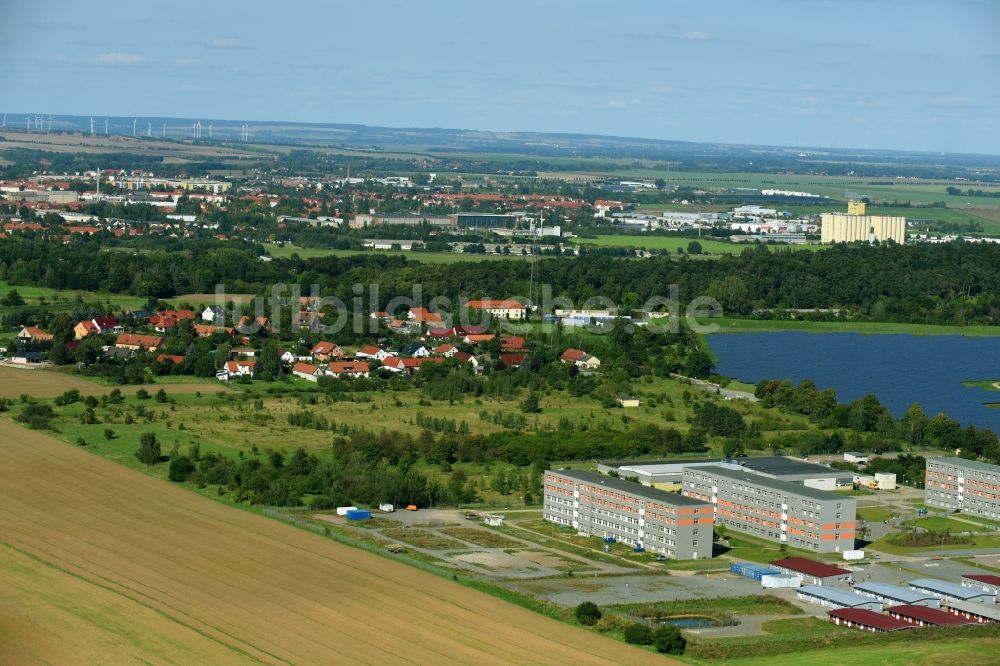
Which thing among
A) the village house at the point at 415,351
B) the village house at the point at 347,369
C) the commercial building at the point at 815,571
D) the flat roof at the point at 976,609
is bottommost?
the commercial building at the point at 815,571

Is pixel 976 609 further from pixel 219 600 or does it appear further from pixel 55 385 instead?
pixel 55 385

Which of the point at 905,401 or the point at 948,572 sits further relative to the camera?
the point at 905,401

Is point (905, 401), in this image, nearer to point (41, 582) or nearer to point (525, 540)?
point (525, 540)

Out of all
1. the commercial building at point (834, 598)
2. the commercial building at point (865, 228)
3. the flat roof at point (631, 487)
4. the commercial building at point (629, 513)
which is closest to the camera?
the commercial building at point (834, 598)

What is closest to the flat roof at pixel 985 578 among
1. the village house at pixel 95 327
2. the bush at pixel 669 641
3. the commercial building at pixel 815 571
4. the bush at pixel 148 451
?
the commercial building at pixel 815 571

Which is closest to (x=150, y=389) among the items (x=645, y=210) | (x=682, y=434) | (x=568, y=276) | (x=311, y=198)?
(x=682, y=434)

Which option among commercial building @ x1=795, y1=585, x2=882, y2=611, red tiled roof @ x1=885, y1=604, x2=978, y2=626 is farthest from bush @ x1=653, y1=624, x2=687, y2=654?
red tiled roof @ x1=885, y1=604, x2=978, y2=626

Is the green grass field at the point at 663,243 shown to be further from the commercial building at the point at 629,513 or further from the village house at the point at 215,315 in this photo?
the commercial building at the point at 629,513

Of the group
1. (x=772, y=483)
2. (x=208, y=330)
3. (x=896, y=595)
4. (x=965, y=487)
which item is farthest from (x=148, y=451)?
(x=208, y=330)
